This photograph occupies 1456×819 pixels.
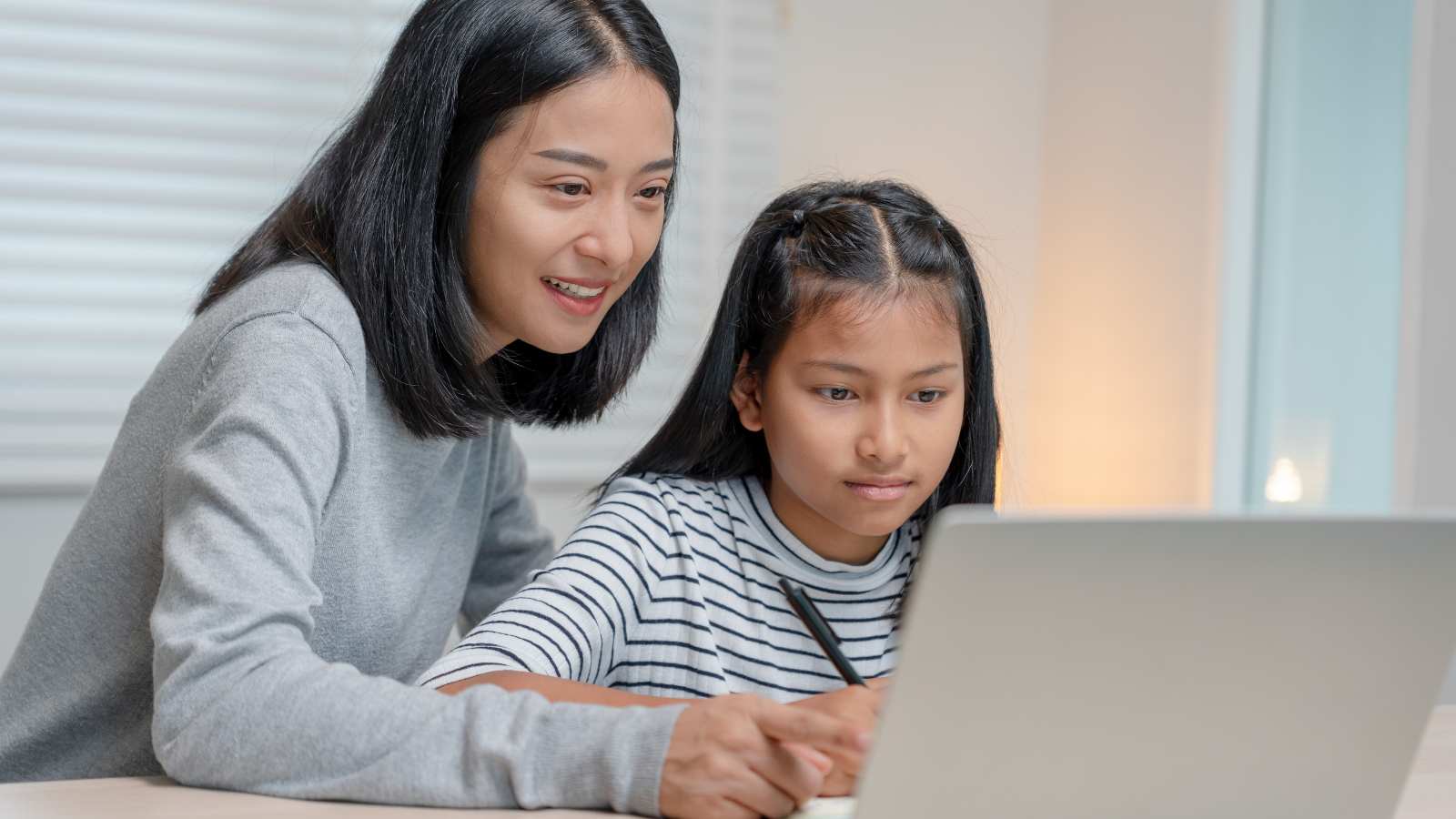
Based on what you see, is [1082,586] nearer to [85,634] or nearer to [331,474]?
[331,474]

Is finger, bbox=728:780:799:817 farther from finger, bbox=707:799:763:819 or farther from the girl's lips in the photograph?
the girl's lips

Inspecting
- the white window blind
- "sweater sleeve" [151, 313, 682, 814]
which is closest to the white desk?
"sweater sleeve" [151, 313, 682, 814]

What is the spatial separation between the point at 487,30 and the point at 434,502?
40 cm

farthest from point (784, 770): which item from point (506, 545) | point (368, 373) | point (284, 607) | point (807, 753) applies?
point (506, 545)

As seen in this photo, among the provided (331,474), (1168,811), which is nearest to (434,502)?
(331,474)

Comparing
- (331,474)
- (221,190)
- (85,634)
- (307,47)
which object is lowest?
(85,634)

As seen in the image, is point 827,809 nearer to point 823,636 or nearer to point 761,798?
point 761,798

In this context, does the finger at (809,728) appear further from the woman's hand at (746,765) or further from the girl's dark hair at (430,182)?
the girl's dark hair at (430,182)

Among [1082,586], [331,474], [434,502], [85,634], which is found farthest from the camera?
[434,502]

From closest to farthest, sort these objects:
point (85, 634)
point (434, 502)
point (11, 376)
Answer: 1. point (85, 634)
2. point (434, 502)
3. point (11, 376)

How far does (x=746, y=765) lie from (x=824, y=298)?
51 centimetres

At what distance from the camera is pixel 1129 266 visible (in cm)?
281

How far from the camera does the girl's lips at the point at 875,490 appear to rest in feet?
3.59

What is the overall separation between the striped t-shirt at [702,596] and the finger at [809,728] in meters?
0.30
